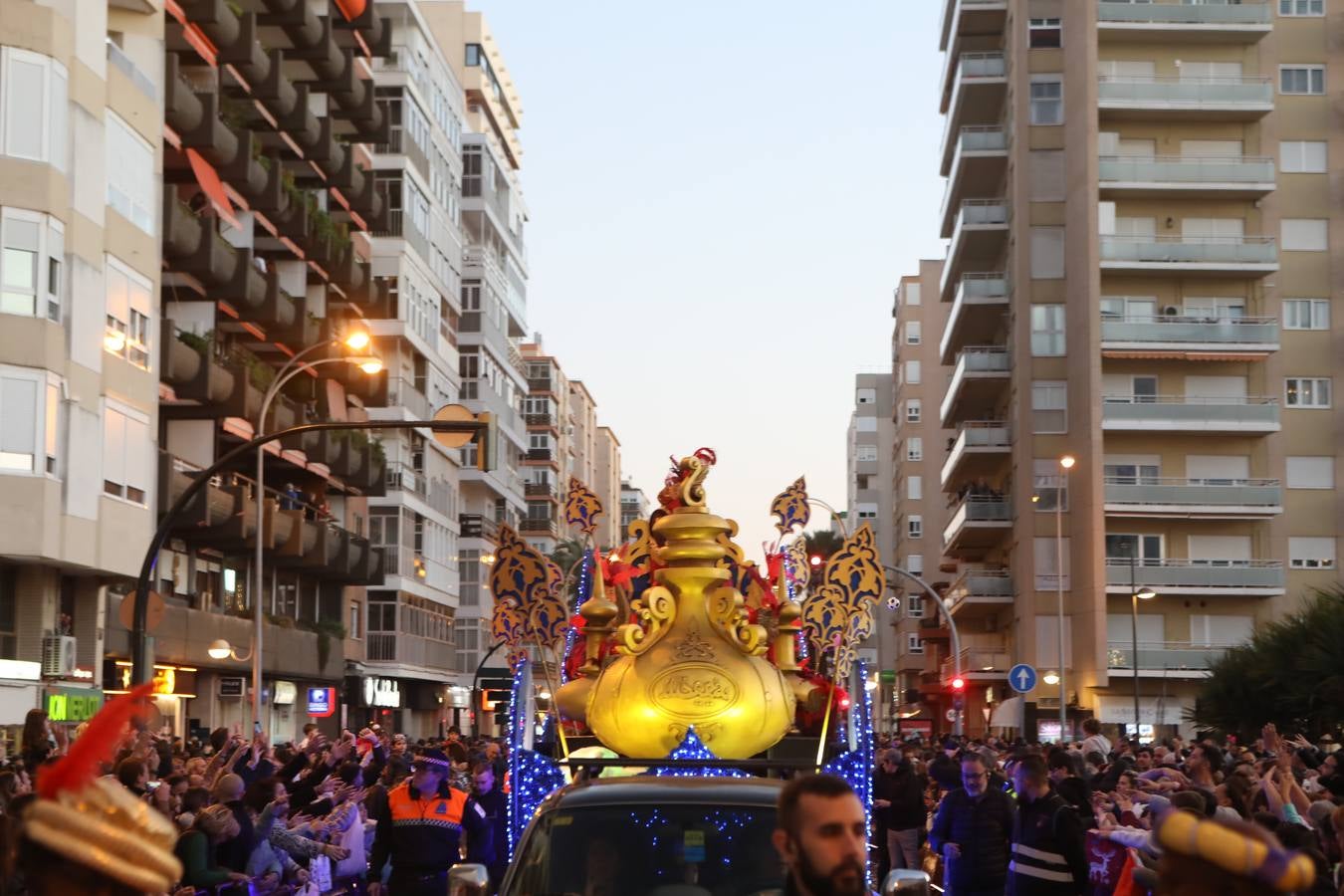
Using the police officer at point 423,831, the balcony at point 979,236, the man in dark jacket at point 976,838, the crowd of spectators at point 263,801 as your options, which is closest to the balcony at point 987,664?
the balcony at point 979,236

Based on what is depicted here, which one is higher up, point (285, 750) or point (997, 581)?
point (997, 581)

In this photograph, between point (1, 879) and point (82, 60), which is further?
point (82, 60)

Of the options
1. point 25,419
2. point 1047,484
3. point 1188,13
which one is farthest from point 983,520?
point 25,419

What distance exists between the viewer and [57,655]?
3522 cm

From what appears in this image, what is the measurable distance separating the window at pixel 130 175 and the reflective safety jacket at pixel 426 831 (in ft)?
77.3

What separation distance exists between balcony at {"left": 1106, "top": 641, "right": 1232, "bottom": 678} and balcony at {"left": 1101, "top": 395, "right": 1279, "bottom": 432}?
6.75 metres

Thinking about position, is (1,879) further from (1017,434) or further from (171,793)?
(1017,434)

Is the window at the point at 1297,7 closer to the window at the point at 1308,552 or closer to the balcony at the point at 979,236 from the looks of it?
the balcony at the point at 979,236

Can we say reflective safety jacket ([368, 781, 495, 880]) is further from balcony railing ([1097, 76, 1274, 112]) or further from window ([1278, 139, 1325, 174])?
window ([1278, 139, 1325, 174])

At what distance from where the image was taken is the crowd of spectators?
13562 mm

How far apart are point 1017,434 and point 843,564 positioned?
185ft

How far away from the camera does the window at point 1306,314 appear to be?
68500mm

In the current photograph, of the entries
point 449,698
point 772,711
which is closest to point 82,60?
point 772,711

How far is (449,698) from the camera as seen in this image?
273 feet
